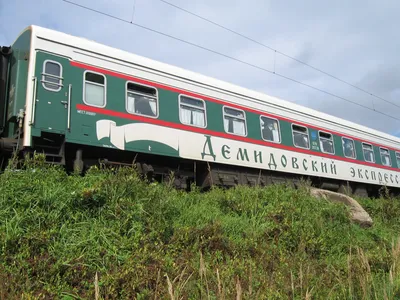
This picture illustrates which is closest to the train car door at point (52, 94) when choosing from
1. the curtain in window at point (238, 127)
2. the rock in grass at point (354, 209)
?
the curtain in window at point (238, 127)

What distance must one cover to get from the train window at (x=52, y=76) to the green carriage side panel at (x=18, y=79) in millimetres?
328

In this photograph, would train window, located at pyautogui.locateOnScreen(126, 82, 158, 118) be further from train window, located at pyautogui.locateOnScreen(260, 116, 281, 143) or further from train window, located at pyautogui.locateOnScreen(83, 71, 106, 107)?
train window, located at pyautogui.locateOnScreen(260, 116, 281, 143)

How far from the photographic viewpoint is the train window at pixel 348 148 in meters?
14.2

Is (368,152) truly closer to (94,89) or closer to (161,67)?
(161,67)

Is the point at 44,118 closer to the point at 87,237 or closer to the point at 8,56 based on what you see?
the point at 8,56

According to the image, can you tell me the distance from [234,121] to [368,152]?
26.5ft

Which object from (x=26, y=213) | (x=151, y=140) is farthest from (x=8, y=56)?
(x=26, y=213)

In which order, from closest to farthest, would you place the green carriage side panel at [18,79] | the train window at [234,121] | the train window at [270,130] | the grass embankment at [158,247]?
the grass embankment at [158,247], the green carriage side panel at [18,79], the train window at [234,121], the train window at [270,130]

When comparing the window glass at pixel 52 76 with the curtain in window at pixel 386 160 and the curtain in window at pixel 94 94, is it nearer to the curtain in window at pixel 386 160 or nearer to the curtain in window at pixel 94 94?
the curtain in window at pixel 94 94

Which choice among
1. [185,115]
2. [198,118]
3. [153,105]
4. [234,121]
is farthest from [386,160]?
[153,105]

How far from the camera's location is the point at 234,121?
10.1 meters

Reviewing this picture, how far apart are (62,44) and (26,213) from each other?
13.5 feet

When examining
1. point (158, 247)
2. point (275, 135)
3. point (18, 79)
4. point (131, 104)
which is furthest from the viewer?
point (275, 135)

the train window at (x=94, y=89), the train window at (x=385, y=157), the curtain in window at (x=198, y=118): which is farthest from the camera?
the train window at (x=385, y=157)
